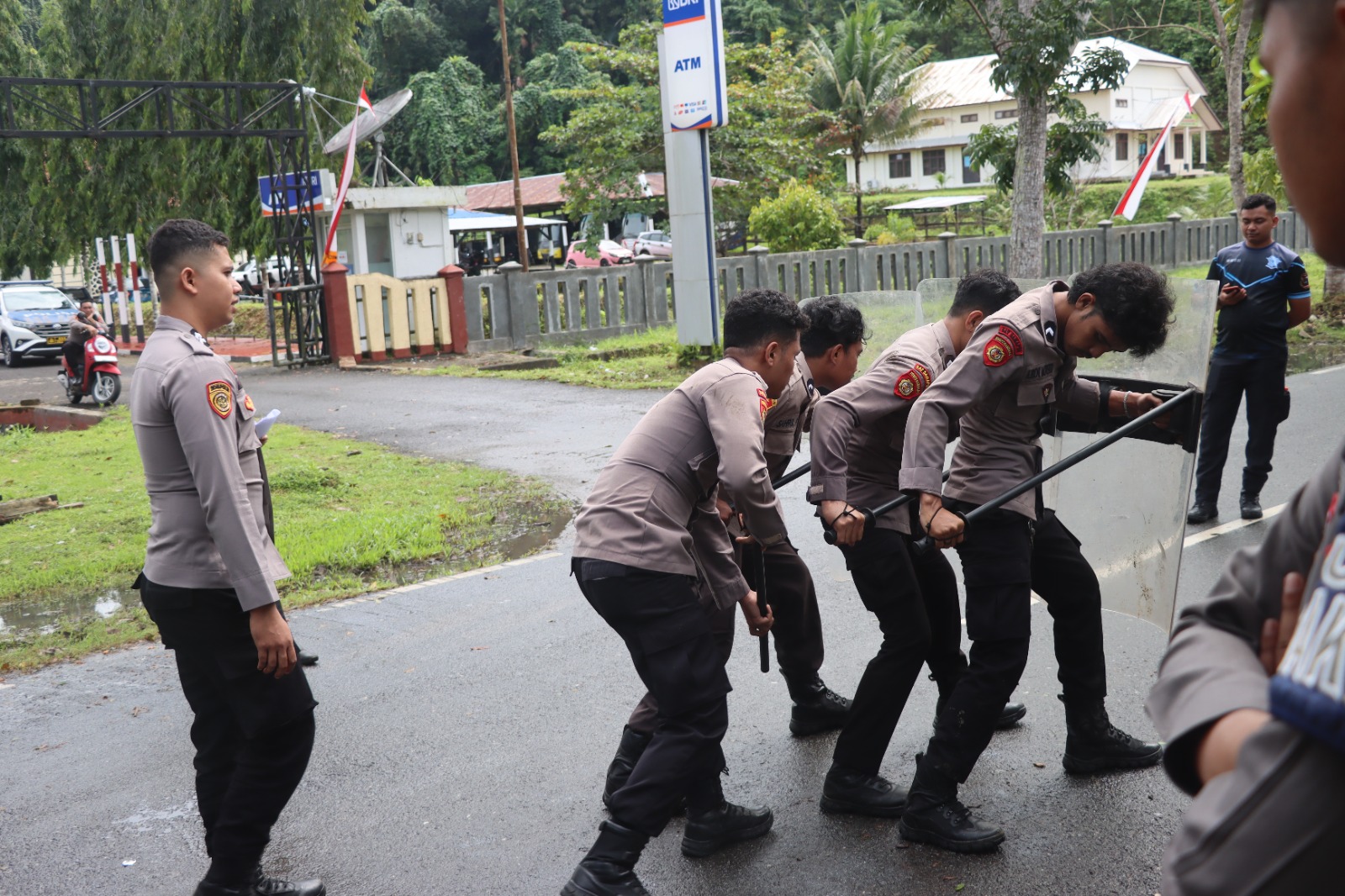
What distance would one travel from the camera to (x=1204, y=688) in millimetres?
1216

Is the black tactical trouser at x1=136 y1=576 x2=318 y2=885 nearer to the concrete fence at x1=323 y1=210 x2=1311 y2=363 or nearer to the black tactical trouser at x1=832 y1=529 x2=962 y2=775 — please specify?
the black tactical trouser at x1=832 y1=529 x2=962 y2=775

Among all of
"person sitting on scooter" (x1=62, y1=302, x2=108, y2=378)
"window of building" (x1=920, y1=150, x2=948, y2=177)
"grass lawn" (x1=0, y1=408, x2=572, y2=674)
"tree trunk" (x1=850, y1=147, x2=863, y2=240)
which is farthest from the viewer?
"window of building" (x1=920, y1=150, x2=948, y2=177)

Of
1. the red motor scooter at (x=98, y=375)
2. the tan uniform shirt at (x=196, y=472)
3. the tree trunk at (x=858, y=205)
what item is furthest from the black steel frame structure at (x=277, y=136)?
the tree trunk at (x=858, y=205)

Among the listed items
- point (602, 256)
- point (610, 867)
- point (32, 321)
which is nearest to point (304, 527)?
point (610, 867)

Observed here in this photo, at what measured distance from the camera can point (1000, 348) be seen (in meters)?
3.57

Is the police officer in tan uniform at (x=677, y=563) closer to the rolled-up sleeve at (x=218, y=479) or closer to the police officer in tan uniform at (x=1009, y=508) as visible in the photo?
the police officer in tan uniform at (x=1009, y=508)

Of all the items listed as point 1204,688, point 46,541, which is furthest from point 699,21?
point 1204,688

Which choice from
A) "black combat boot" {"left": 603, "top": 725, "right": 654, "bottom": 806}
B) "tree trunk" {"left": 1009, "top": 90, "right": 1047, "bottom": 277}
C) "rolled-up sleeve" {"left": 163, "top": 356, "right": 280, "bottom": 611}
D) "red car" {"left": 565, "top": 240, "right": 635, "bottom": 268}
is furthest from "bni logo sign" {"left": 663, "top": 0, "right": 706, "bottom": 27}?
"red car" {"left": 565, "top": 240, "right": 635, "bottom": 268}

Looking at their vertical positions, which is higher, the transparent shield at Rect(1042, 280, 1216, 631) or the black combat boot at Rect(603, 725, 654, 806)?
the transparent shield at Rect(1042, 280, 1216, 631)

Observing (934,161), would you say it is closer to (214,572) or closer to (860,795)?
(860,795)

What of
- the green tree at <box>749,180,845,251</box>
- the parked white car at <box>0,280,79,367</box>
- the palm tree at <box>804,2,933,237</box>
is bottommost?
the parked white car at <box>0,280,79,367</box>

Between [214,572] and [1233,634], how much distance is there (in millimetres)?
2635

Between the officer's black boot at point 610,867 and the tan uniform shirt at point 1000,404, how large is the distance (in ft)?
4.24

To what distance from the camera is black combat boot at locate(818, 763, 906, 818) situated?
3.78 metres
